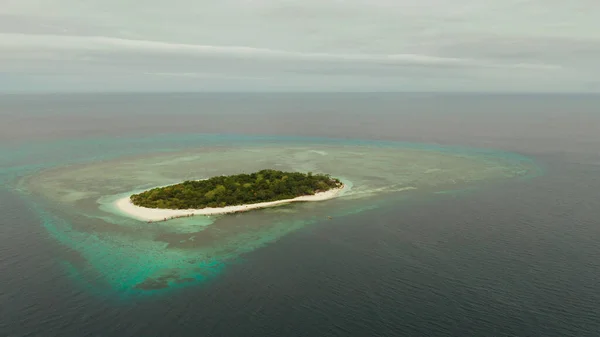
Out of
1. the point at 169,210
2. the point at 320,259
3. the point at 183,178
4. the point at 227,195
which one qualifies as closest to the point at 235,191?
the point at 227,195

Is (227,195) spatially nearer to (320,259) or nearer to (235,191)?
(235,191)

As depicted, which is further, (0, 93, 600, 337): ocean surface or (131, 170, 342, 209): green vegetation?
(131, 170, 342, 209): green vegetation

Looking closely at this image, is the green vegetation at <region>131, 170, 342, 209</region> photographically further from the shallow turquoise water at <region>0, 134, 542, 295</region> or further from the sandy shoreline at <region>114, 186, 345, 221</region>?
the shallow turquoise water at <region>0, 134, 542, 295</region>

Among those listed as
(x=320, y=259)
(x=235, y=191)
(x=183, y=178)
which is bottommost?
(x=320, y=259)

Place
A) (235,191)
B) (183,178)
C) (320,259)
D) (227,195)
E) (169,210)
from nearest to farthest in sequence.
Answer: (320,259) → (169,210) → (227,195) → (235,191) → (183,178)

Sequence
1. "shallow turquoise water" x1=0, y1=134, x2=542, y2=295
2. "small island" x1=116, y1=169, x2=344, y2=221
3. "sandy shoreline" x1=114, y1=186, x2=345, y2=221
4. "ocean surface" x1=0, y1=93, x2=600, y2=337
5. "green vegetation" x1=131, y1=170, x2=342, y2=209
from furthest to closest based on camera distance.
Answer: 1. "green vegetation" x1=131, y1=170, x2=342, y2=209
2. "small island" x1=116, y1=169, x2=344, y2=221
3. "sandy shoreline" x1=114, y1=186, x2=345, y2=221
4. "shallow turquoise water" x1=0, y1=134, x2=542, y2=295
5. "ocean surface" x1=0, y1=93, x2=600, y2=337

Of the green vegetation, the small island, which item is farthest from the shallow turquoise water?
the green vegetation

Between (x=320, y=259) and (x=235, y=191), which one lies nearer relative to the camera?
(x=320, y=259)
